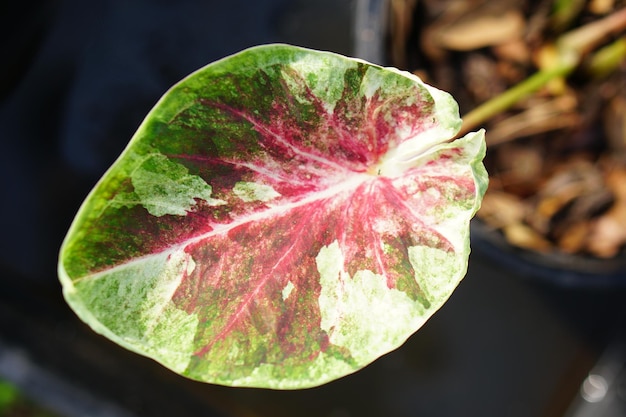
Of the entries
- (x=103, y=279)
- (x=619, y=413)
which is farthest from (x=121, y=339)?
(x=619, y=413)

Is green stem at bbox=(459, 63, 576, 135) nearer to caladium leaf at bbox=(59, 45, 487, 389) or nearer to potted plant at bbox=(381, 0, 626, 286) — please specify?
potted plant at bbox=(381, 0, 626, 286)

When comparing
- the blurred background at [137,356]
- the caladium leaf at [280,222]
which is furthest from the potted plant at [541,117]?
the caladium leaf at [280,222]

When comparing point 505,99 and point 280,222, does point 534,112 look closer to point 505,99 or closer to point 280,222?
point 505,99

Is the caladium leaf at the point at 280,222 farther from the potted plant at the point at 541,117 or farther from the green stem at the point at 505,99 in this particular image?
the potted plant at the point at 541,117

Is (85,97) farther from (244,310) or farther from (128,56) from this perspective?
(244,310)

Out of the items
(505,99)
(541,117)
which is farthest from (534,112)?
(505,99)

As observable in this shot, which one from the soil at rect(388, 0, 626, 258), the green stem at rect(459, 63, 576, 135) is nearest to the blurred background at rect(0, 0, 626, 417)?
the soil at rect(388, 0, 626, 258)

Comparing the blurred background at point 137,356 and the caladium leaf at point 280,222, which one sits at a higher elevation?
the caladium leaf at point 280,222
